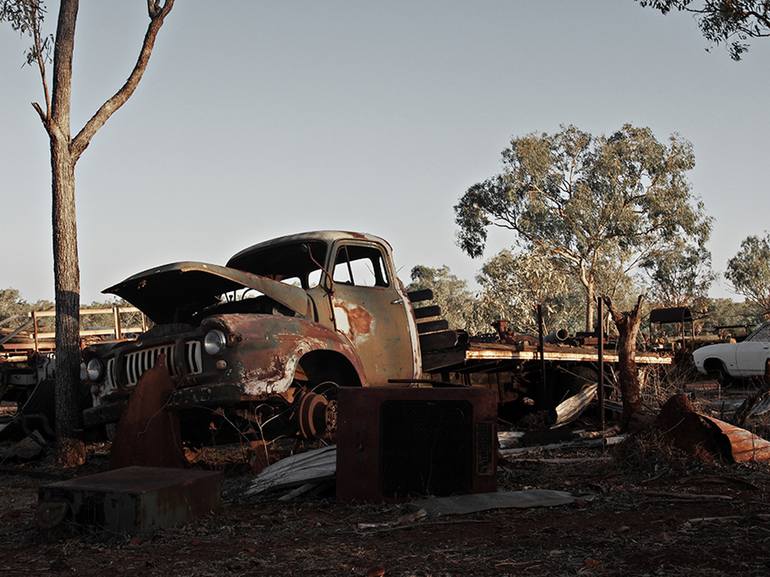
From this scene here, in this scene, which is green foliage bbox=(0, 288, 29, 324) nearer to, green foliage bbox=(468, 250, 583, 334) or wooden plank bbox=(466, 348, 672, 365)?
green foliage bbox=(468, 250, 583, 334)

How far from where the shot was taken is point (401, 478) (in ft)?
16.8

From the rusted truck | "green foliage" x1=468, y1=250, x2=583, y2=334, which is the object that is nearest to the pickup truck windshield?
the rusted truck

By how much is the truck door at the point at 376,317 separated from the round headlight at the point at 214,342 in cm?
142

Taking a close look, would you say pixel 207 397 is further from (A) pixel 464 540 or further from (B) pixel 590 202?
(B) pixel 590 202

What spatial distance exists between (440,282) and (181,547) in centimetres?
6926

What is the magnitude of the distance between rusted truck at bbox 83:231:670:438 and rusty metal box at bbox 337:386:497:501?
635 mm

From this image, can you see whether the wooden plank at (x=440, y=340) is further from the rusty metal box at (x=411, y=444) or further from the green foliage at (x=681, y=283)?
the green foliage at (x=681, y=283)

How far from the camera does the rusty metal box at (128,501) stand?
173 inches

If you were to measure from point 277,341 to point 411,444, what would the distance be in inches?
70.4

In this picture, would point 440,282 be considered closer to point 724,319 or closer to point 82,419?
point 724,319

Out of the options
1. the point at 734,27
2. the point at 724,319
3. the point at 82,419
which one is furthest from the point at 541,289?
the point at 724,319

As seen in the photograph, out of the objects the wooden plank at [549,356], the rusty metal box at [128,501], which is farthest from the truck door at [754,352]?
the rusty metal box at [128,501]

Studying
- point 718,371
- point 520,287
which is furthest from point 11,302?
point 718,371

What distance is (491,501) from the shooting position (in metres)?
4.90
